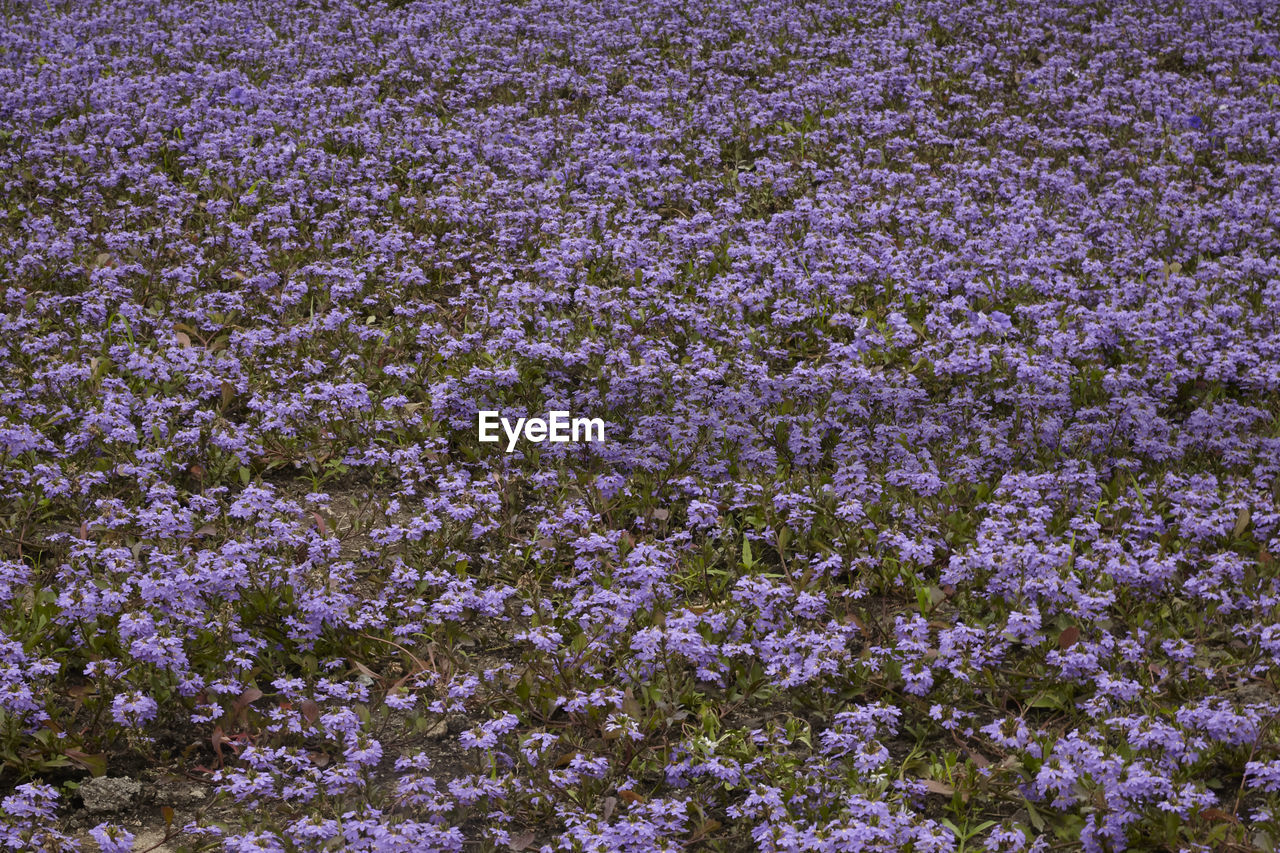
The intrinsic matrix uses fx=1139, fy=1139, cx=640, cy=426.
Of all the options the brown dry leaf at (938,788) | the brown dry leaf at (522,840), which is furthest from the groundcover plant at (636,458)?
the brown dry leaf at (938,788)

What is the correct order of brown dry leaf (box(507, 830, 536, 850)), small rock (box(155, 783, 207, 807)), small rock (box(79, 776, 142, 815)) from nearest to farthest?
brown dry leaf (box(507, 830, 536, 850))
small rock (box(79, 776, 142, 815))
small rock (box(155, 783, 207, 807))

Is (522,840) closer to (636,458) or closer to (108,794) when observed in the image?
(108,794)

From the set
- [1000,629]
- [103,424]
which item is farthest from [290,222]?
[1000,629]

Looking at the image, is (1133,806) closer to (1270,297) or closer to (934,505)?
(934,505)

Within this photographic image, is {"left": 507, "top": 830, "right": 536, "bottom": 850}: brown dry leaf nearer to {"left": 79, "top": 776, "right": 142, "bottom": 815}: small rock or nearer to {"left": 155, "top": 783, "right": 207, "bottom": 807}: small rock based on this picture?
{"left": 155, "top": 783, "right": 207, "bottom": 807}: small rock

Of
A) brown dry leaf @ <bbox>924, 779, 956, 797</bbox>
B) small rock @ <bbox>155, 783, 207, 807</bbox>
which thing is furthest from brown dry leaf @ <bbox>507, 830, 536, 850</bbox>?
brown dry leaf @ <bbox>924, 779, 956, 797</bbox>

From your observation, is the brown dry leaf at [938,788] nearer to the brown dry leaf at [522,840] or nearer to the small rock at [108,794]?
the brown dry leaf at [522,840]
